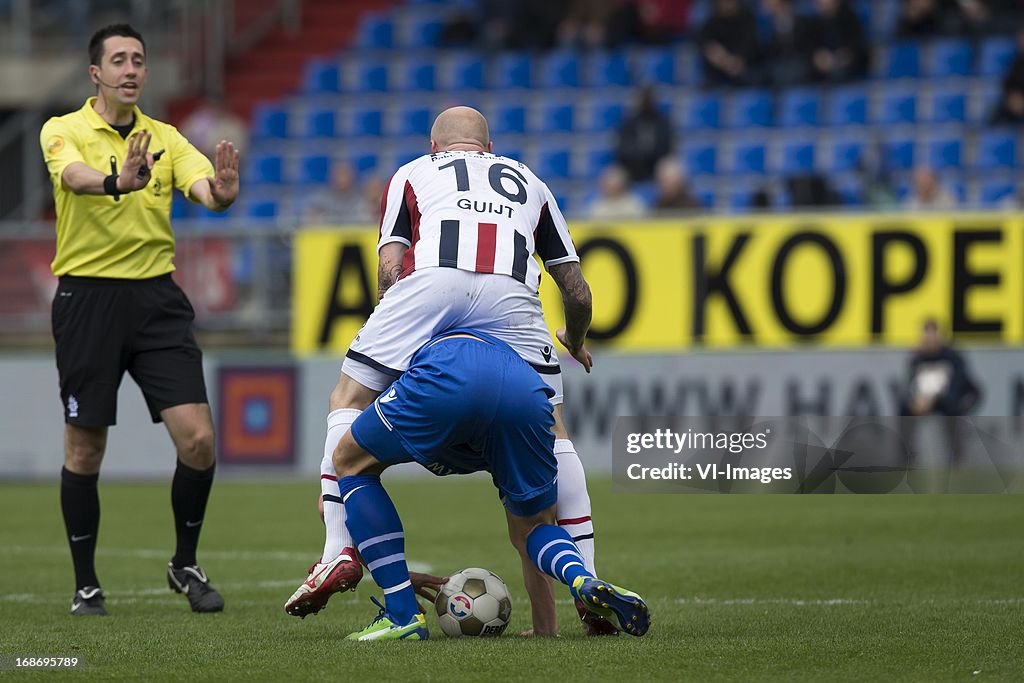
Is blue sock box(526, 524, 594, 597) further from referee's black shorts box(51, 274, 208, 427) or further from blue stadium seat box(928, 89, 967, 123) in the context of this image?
blue stadium seat box(928, 89, 967, 123)

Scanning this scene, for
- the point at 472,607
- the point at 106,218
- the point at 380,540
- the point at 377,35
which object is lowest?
the point at 472,607

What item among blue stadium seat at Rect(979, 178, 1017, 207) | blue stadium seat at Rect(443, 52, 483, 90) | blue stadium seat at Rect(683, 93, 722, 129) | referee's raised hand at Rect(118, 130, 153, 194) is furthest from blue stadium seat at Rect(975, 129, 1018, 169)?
referee's raised hand at Rect(118, 130, 153, 194)

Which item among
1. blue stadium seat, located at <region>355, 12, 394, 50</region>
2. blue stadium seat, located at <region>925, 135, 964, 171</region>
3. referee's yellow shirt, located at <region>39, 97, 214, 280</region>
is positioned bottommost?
referee's yellow shirt, located at <region>39, 97, 214, 280</region>

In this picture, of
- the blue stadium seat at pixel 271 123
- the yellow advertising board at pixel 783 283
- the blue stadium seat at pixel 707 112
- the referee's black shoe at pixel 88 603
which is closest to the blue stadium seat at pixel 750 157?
the blue stadium seat at pixel 707 112

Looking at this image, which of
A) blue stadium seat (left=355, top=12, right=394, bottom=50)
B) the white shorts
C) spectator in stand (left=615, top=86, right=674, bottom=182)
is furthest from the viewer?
blue stadium seat (left=355, top=12, right=394, bottom=50)

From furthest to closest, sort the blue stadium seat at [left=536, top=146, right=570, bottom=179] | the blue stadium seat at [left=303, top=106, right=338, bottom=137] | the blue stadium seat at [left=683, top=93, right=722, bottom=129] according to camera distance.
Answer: the blue stadium seat at [left=303, top=106, right=338, bottom=137]
the blue stadium seat at [left=536, top=146, right=570, bottom=179]
the blue stadium seat at [left=683, top=93, right=722, bottom=129]

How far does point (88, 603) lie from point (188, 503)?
25.1 inches

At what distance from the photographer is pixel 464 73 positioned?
2241cm

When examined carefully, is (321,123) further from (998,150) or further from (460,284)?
(460,284)

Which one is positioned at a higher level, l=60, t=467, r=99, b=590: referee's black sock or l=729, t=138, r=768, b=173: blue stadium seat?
l=729, t=138, r=768, b=173: blue stadium seat

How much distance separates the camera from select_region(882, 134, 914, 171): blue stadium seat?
19.0 metres

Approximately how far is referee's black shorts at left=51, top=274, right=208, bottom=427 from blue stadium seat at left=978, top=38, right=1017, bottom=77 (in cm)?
1382

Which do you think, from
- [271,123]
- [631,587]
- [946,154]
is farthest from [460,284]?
[271,123]

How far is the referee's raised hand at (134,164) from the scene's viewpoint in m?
6.99
